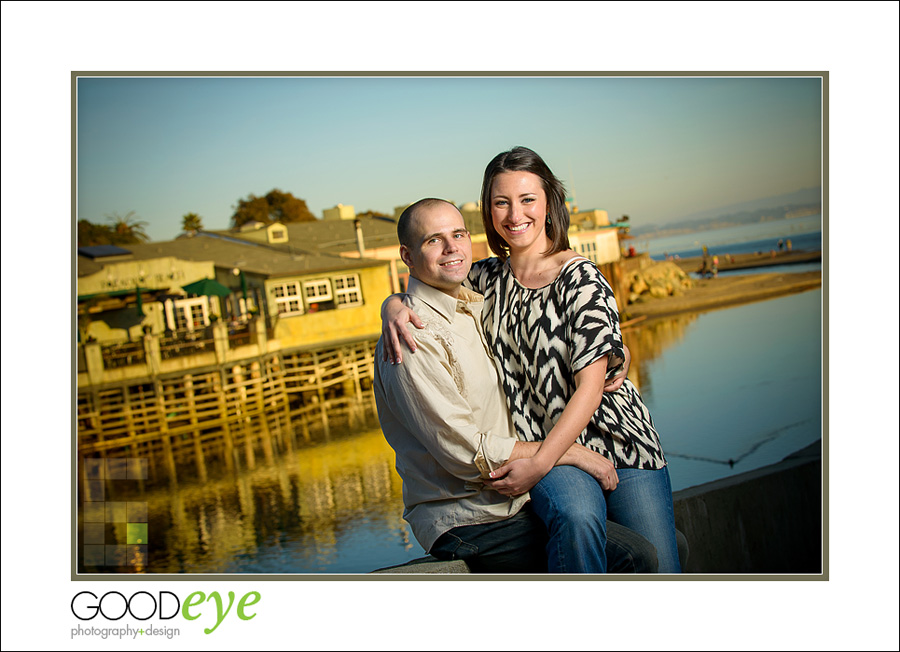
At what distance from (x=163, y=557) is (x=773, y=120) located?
35.3ft

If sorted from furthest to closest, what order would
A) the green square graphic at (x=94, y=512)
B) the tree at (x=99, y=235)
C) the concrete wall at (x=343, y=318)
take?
the concrete wall at (x=343, y=318) < the tree at (x=99, y=235) < the green square graphic at (x=94, y=512)

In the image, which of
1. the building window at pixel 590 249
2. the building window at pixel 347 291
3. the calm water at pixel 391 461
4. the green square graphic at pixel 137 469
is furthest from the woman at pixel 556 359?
the green square graphic at pixel 137 469

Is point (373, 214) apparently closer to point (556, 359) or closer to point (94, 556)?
point (94, 556)

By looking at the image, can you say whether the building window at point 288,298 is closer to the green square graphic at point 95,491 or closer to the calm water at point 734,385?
the calm water at point 734,385

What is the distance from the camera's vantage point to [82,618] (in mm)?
2570

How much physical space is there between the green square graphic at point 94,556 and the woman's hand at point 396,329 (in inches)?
68.9

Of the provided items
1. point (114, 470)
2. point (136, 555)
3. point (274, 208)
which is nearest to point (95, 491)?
point (136, 555)

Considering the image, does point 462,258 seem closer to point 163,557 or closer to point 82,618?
point 82,618

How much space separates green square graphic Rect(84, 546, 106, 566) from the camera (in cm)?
290

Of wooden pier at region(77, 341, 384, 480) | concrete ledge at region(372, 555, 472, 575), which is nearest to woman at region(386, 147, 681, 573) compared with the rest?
concrete ledge at region(372, 555, 472, 575)

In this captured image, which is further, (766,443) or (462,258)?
(766,443)

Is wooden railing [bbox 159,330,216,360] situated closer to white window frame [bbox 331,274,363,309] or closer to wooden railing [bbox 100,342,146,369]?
wooden railing [bbox 100,342,146,369]

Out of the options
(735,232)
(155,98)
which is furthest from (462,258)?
(155,98)

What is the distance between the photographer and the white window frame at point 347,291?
9594 millimetres
